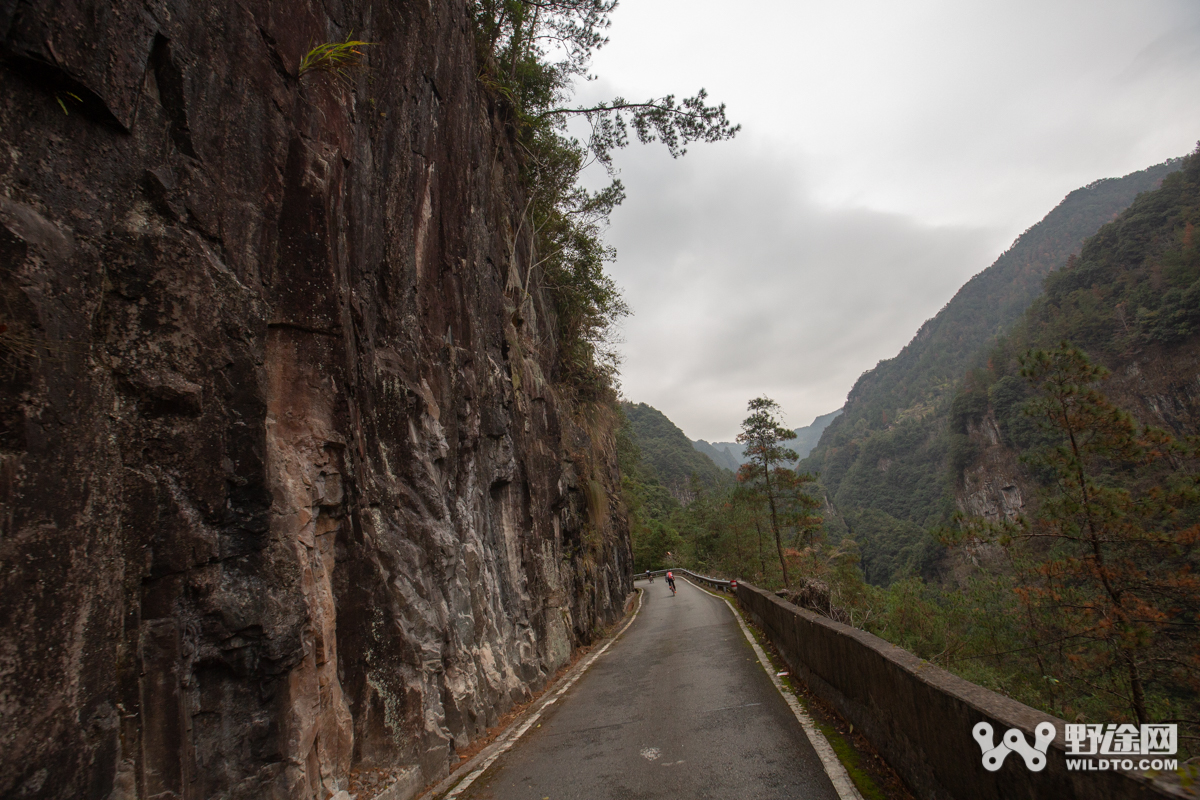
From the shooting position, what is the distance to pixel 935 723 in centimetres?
404

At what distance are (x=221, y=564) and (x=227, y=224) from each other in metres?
2.86

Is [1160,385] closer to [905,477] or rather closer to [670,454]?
[670,454]

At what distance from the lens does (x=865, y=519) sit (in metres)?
110

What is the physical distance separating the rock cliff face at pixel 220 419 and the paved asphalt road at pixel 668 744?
47.2 inches

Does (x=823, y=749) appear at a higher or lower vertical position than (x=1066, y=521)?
lower

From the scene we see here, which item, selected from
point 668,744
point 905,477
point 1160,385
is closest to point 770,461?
point 668,744

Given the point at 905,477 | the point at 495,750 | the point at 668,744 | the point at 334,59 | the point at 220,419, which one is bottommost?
the point at 495,750

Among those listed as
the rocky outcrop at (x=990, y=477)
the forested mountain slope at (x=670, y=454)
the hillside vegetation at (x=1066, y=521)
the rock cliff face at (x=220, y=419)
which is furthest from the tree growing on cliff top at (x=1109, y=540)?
the forested mountain slope at (x=670, y=454)

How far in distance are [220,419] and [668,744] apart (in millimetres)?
5585

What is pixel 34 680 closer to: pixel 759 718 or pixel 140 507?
pixel 140 507

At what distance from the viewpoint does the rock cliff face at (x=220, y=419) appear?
340cm

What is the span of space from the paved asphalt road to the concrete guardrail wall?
66 cm

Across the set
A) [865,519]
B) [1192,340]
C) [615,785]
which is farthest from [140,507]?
[865,519]

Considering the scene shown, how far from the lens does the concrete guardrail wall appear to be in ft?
9.05
